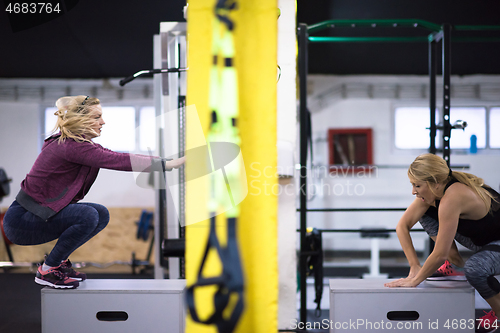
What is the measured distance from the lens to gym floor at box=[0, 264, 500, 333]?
241 centimetres

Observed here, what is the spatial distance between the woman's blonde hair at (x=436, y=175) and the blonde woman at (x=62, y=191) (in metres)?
1.43

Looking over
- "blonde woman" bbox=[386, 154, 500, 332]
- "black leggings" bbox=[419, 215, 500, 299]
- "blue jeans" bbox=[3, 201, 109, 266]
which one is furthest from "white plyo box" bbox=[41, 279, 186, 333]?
"black leggings" bbox=[419, 215, 500, 299]

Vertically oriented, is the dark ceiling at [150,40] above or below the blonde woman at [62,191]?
above

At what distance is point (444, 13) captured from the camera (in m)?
3.47

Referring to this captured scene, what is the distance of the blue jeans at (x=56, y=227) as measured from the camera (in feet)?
5.74

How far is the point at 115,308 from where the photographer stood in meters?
1.70

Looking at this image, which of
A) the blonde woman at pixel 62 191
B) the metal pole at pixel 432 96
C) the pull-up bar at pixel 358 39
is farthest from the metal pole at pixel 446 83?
the blonde woman at pixel 62 191

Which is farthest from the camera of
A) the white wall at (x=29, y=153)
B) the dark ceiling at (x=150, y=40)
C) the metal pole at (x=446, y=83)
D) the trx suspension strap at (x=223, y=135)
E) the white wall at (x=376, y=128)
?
the white wall at (x=376, y=128)

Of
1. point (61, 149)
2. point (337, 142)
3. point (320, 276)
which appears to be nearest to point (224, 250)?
point (61, 149)

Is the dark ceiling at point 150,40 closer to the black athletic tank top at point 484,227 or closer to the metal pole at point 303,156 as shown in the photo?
the metal pole at point 303,156

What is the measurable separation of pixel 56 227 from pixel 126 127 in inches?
131

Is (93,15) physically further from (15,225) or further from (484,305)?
(484,305)

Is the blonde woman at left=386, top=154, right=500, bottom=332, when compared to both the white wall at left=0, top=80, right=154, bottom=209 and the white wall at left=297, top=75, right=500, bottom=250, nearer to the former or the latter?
the white wall at left=297, top=75, right=500, bottom=250

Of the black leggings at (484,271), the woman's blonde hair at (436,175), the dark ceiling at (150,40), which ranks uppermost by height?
the dark ceiling at (150,40)
